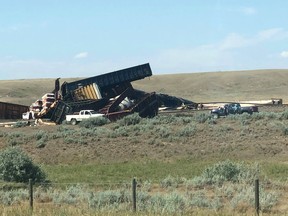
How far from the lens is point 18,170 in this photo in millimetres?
20594

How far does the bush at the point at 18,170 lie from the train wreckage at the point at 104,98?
3348 cm

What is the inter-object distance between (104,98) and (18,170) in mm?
37393

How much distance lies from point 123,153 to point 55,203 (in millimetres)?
17349

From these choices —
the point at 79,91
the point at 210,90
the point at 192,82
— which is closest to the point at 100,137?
the point at 79,91

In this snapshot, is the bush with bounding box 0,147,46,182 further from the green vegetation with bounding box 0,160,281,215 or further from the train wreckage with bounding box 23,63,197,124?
the train wreckage with bounding box 23,63,197,124

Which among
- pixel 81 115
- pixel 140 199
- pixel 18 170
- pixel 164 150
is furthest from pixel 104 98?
pixel 140 199

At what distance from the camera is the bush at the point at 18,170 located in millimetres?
20516

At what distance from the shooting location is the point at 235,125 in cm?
4447

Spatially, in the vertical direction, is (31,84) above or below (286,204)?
above

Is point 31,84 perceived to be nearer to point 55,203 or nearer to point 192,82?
point 192,82

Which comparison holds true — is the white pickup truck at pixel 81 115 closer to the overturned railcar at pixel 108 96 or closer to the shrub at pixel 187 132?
the overturned railcar at pixel 108 96

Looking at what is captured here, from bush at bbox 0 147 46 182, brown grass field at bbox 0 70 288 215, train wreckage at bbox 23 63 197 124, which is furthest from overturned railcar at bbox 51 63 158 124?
bush at bbox 0 147 46 182

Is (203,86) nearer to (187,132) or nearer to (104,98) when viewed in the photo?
(104,98)

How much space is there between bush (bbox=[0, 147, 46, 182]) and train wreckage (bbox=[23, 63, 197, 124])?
110 ft
